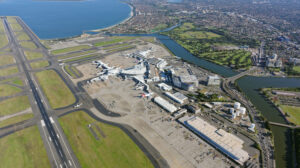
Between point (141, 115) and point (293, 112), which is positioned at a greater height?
point (141, 115)

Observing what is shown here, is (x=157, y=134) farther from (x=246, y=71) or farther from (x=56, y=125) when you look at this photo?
(x=246, y=71)

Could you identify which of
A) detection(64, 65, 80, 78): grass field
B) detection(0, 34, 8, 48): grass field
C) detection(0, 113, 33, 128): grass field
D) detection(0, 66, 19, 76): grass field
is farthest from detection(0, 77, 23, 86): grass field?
detection(0, 34, 8, 48): grass field

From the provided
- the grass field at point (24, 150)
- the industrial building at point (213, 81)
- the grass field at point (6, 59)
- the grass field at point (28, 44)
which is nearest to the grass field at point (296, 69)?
the industrial building at point (213, 81)

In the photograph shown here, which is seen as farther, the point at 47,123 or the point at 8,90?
the point at 8,90

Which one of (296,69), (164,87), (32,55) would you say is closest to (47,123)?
(164,87)

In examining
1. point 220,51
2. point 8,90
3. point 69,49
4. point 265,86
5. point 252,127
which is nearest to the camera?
point 252,127

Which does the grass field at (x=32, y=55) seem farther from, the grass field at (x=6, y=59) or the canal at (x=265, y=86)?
the canal at (x=265, y=86)

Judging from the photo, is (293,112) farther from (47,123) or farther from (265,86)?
(47,123)

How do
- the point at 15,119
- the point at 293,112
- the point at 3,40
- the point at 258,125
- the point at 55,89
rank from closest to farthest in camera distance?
the point at 258,125
the point at 15,119
the point at 293,112
the point at 55,89
the point at 3,40
